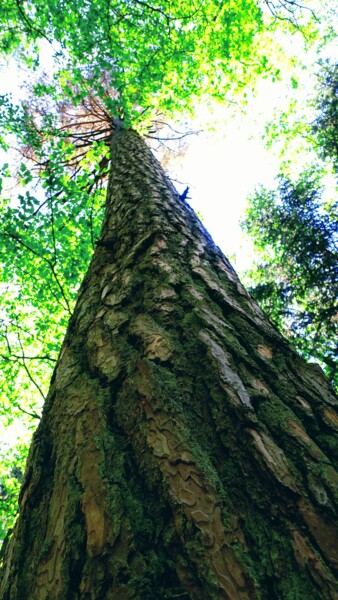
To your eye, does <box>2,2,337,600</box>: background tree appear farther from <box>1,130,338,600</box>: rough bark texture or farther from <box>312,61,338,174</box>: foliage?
→ <box>312,61,338,174</box>: foliage

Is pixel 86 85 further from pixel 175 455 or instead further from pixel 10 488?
pixel 10 488

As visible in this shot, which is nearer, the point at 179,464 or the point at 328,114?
the point at 179,464

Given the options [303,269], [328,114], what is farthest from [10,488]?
[328,114]

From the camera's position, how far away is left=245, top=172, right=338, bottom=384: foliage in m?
7.47

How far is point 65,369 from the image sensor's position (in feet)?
4.74

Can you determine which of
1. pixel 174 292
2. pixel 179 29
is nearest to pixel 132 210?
pixel 174 292

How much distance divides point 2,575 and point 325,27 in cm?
1476

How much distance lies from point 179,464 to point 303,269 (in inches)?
317

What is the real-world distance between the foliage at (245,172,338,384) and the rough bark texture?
19.7ft

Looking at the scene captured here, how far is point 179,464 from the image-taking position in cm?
87

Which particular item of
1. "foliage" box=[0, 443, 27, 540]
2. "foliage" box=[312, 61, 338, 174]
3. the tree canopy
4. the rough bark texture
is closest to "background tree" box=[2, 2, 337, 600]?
the rough bark texture

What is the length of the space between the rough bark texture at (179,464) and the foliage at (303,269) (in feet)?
19.7

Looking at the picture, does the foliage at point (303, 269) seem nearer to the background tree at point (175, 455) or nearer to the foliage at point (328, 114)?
the foliage at point (328, 114)

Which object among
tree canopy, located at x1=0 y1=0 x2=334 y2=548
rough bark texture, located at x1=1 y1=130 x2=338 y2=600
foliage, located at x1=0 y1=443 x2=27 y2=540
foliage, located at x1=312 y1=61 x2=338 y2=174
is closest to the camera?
rough bark texture, located at x1=1 y1=130 x2=338 y2=600
